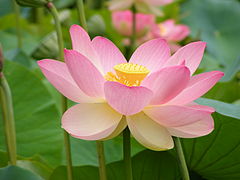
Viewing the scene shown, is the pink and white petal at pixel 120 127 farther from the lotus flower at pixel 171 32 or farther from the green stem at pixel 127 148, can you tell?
the lotus flower at pixel 171 32

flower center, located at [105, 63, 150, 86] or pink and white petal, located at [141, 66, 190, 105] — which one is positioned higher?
pink and white petal, located at [141, 66, 190, 105]

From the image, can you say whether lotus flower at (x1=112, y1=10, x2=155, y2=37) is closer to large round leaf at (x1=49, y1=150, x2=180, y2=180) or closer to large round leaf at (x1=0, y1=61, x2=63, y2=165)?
large round leaf at (x1=0, y1=61, x2=63, y2=165)

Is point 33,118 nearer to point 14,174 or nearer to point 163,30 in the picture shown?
point 14,174

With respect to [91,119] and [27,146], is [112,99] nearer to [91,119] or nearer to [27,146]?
[91,119]

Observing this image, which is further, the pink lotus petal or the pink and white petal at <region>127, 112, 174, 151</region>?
the pink lotus petal

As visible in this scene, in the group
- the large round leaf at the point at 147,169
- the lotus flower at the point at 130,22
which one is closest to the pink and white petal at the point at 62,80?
the large round leaf at the point at 147,169

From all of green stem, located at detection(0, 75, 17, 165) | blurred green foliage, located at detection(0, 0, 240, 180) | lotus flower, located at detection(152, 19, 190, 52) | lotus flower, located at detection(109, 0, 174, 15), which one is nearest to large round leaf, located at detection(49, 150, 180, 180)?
blurred green foliage, located at detection(0, 0, 240, 180)
